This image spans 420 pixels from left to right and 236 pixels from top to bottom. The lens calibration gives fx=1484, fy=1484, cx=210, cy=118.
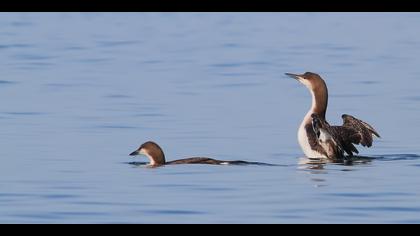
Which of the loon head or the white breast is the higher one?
the white breast

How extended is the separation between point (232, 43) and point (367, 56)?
20.9 feet

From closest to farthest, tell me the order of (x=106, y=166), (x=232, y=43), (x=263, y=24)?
(x=106, y=166) → (x=232, y=43) → (x=263, y=24)

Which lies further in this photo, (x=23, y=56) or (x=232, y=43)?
(x=232, y=43)

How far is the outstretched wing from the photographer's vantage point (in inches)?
674

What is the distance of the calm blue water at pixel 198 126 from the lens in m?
12.9

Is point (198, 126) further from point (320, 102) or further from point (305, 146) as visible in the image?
point (305, 146)

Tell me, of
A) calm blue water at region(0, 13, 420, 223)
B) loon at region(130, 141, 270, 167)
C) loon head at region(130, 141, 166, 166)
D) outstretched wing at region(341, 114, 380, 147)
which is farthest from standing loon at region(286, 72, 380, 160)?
loon head at region(130, 141, 166, 166)

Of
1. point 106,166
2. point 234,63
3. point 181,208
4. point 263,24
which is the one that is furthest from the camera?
point 263,24

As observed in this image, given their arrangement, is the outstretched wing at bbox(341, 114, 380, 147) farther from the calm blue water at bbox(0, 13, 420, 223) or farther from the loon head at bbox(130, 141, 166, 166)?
the loon head at bbox(130, 141, 166, 166)

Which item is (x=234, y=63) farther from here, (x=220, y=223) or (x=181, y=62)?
(x=220, y=223)

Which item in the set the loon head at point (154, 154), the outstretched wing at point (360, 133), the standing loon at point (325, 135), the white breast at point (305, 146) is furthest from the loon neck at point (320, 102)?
the loon head at point (154, 154)

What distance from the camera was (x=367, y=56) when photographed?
110 feet

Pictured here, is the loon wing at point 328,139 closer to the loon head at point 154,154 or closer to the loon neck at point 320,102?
the loon neck at point 320,102
